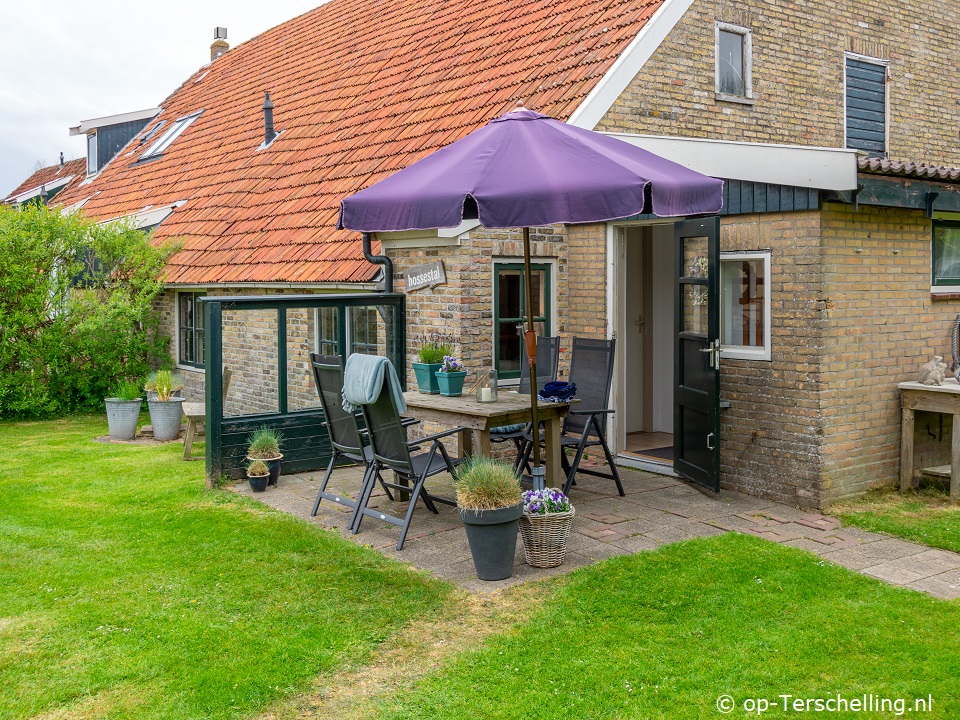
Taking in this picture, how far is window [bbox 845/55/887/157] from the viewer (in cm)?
1203

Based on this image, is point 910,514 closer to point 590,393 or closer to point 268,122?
point 590,393

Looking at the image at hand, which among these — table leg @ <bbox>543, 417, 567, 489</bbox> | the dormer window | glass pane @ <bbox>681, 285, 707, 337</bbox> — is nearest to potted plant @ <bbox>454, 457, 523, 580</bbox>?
table leg @ <bbox>543, 417, 567, 489</bbox>

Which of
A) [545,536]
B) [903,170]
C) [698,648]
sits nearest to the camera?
[698,648]

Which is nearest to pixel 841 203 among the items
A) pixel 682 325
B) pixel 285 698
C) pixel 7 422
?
pixel 682 325

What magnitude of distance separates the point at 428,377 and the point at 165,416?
522 centimetres

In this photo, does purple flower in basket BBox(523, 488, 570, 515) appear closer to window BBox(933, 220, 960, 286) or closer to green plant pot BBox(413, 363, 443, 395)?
green plant pot BBox(413, 363, 443, 395)

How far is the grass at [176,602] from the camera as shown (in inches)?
177

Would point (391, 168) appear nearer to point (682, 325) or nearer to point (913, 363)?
point (682, 325)

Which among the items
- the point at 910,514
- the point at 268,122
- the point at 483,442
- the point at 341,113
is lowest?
the point at 910,514

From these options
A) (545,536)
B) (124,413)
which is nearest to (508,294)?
(545,536)

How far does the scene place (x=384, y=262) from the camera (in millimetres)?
9617

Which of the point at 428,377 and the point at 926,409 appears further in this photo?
the point at 926,409

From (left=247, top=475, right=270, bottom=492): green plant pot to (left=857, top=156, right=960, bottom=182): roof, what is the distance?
18.7 ft

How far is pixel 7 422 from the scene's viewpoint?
13195 millimetres
